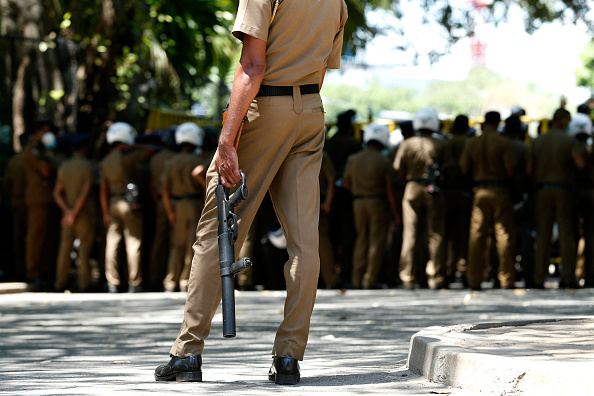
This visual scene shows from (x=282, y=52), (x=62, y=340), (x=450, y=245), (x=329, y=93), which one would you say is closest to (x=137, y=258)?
(x=450, y=245)

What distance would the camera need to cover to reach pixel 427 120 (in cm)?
1359

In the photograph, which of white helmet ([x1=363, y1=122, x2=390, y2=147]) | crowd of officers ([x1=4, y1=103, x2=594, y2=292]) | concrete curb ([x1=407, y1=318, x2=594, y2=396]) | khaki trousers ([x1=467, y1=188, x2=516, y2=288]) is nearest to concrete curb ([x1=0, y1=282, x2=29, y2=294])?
crowd of officers ([x1=4, y1=103, x2=594, y2=292])

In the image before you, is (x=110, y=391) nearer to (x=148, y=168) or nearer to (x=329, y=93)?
(x=148, y=168)

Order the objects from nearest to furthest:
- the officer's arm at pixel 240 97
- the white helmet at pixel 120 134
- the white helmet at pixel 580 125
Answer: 1. the officer's arm at pixel 240 97
2. the white helmet at pixel 580 125
3. the white helmet at pixel 120 134

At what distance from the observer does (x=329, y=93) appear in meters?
120

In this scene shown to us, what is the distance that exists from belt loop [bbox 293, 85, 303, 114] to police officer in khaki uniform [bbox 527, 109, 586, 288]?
27.1 ft

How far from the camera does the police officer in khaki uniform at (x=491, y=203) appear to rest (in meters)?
13.1

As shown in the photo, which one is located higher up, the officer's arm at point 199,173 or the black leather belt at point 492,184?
the officer's arm at point 199,173

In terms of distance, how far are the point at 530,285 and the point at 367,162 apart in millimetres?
2612

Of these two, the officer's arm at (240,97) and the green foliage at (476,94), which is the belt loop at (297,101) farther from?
the green foliage at (476,94)

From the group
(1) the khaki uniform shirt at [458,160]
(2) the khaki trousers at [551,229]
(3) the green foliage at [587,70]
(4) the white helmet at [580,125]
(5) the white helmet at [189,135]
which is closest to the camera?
(2) the khaki trousers at [551,229]

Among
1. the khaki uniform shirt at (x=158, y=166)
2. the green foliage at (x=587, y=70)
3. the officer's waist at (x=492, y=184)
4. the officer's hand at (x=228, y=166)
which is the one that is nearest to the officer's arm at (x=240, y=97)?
the officer's hand at (x=228, y=166)

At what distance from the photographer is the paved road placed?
5.22 metres

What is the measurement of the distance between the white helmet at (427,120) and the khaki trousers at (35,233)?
5.29 metres
